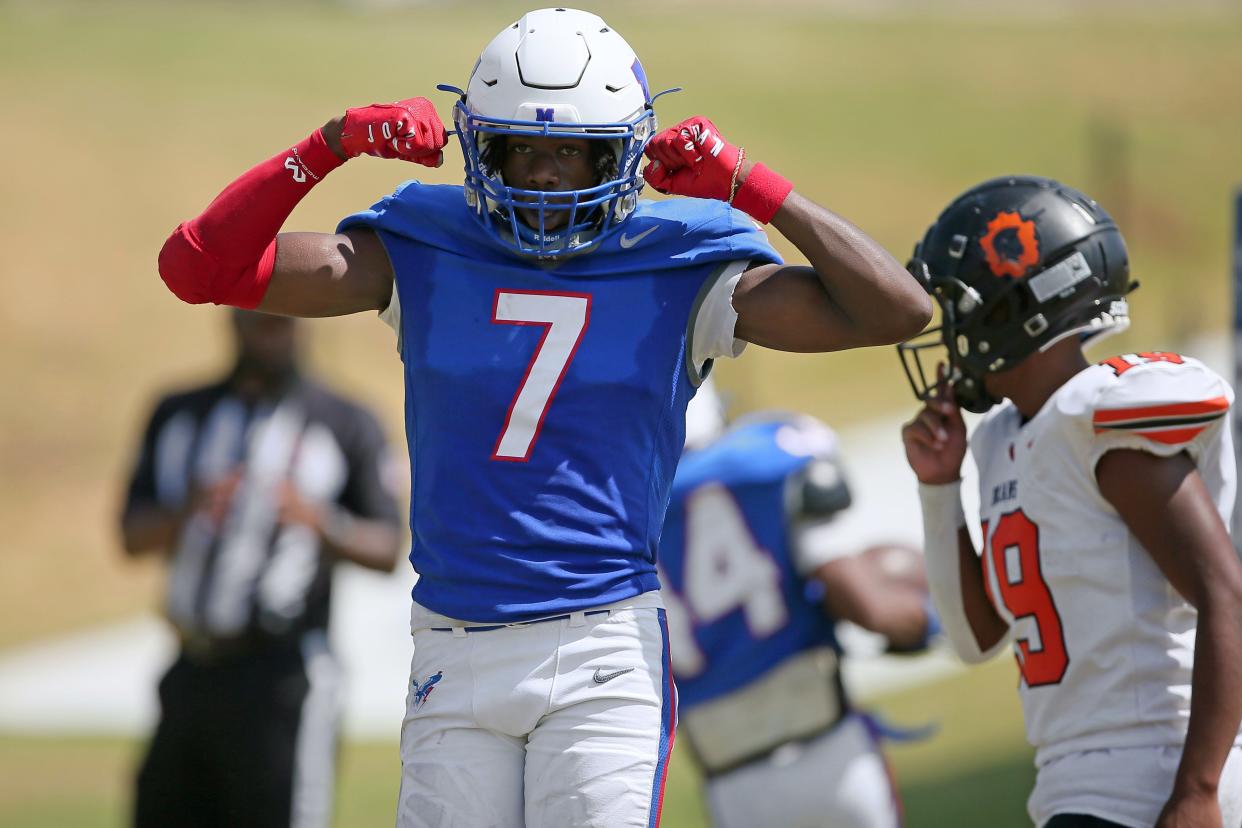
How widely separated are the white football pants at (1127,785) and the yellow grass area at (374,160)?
882cm

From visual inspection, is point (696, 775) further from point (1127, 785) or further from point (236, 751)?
point (1127, 785)

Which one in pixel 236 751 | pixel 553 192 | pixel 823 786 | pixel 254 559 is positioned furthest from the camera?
pixel 254 559

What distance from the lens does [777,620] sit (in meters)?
4.23

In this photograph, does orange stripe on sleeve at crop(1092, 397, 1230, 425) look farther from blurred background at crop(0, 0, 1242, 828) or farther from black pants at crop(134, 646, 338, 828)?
blurred background at crop(0, 0, 1242, 828)

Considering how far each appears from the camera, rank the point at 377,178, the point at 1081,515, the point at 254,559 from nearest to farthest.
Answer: the point at 1081,515
the point at 254,559
the point at 377,178

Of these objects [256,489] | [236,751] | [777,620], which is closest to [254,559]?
[256,489]

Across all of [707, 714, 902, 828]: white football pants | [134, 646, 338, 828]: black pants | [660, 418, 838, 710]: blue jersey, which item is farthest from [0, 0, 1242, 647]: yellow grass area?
[707, 714, 902, 828]: white football pants

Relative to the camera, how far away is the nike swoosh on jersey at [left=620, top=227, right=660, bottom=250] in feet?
9.02

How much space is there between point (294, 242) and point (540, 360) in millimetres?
511

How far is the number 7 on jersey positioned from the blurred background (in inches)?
217

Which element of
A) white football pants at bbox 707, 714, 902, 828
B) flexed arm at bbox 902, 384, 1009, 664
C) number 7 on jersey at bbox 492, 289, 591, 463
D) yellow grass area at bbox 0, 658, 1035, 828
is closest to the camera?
number 7 on jersey at bbox 492, 289, 591, 463

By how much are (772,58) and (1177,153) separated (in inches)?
191

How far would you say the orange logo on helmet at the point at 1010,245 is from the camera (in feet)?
9.89

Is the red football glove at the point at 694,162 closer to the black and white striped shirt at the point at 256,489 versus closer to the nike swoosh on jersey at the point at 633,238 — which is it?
the nike swoosh on jersey at the point at 633,238
